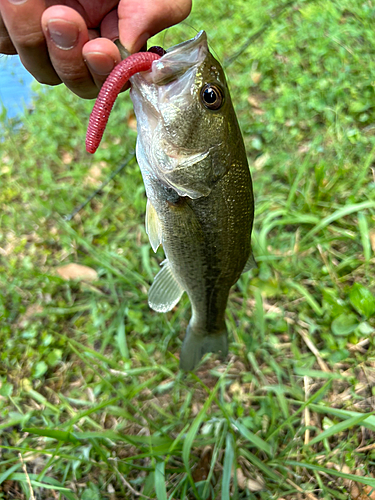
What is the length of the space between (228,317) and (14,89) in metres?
3.50

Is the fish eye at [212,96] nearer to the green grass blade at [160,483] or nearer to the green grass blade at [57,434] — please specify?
the green grass blade at [57,434]

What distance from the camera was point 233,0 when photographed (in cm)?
430

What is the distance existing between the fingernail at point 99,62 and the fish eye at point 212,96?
0.40m

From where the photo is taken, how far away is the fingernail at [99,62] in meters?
1.42

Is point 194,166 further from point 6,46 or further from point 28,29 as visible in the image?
point 6,46

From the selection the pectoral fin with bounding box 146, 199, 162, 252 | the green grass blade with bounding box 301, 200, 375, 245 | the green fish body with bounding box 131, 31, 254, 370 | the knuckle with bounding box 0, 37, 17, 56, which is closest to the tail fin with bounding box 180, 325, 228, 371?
the green fish body with bounding box 131, 31, 254, 370

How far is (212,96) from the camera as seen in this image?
145 cm

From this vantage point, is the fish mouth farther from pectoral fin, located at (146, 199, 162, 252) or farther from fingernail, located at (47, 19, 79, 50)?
pectoral fin, located at (146, 199, 162, 252)

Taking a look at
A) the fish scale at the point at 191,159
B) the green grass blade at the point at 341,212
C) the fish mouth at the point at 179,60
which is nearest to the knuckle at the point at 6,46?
the fish scale at the point at 191,159

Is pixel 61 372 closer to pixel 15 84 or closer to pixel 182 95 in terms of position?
pixel 182 95

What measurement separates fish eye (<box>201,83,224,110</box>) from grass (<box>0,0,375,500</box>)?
4.31 ft

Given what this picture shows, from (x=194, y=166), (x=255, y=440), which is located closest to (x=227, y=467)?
(x=255, y=440)

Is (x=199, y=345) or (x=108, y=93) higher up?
(x=108, y=93)

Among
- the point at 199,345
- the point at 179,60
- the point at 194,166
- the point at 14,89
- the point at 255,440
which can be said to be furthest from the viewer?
the point at 14,89
